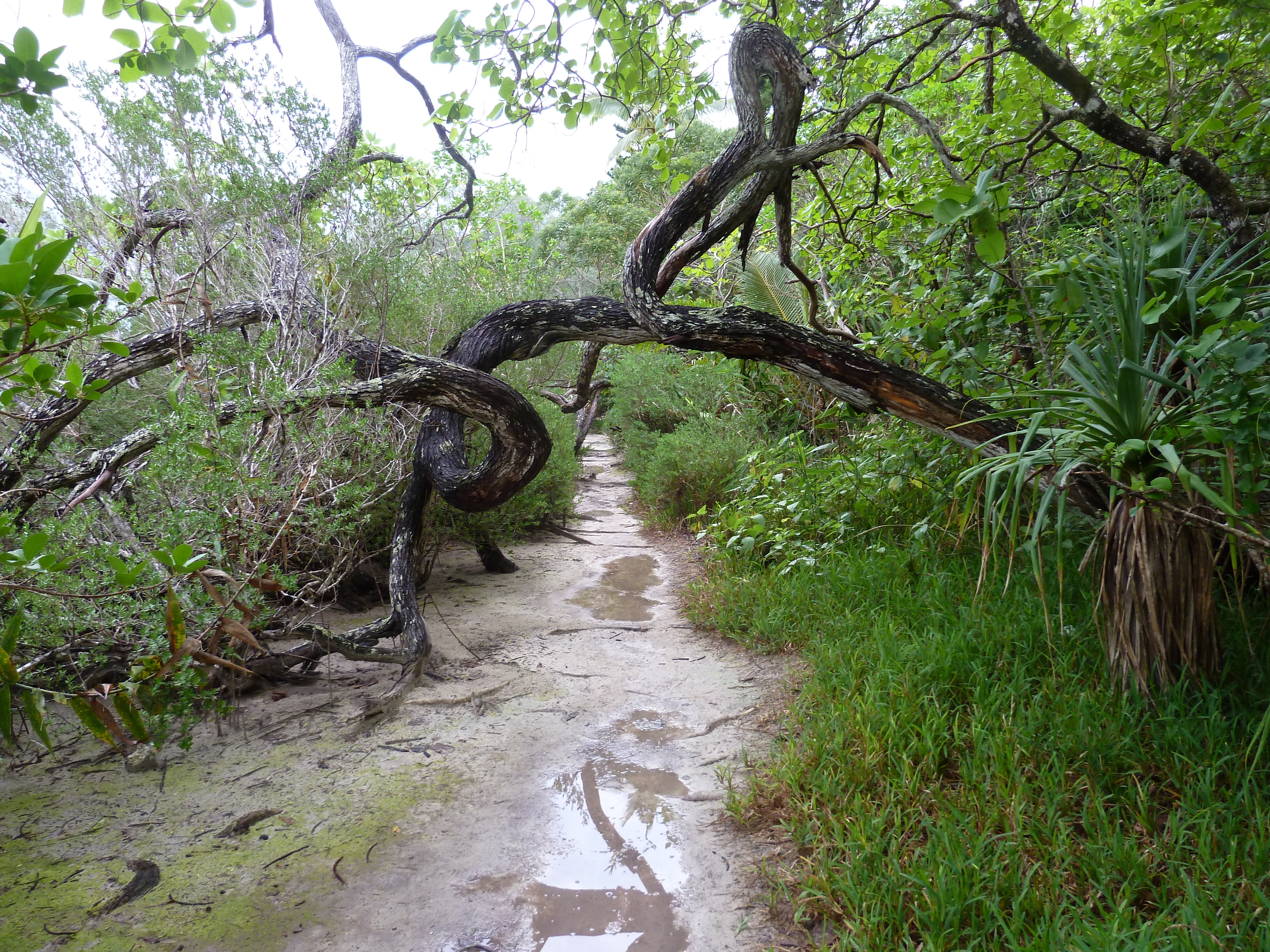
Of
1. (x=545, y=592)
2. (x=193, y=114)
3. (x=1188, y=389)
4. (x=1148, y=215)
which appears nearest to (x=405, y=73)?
(x=193, y=114)

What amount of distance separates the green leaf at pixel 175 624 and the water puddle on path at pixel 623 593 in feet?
11.9

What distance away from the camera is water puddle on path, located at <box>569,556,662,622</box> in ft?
17.5

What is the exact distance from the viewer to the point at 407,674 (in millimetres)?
3980

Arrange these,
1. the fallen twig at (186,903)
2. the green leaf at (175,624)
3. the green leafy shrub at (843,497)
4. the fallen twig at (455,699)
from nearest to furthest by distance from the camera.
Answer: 1. the green leaf at (175,624)
2. the fallen twig at (186,903)
3. the fallen twig at (455,699)
4. the green leafy shrub at (843,497)

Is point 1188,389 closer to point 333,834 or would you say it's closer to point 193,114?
point 333,834

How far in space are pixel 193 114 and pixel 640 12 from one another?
2830 mm

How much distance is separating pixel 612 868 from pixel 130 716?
1817 mm

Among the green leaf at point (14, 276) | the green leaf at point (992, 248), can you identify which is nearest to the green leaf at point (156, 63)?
the green leaf at point (14, 276)

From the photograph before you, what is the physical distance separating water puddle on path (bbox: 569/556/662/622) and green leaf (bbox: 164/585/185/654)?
3.63 meters

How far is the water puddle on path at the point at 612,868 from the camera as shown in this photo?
2.25m

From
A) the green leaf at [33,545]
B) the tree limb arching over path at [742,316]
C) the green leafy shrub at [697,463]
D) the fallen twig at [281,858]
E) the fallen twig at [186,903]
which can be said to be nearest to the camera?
the green leaf at [33,545]

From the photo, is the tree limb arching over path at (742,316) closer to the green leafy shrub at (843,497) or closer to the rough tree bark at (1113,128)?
the green leafy shrub at (843,497)

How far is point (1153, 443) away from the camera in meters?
2.20

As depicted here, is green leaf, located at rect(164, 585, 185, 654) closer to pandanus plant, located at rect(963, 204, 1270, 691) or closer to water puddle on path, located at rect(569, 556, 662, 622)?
pandanus plant, located at rect(963, 204, 1270, 691)
